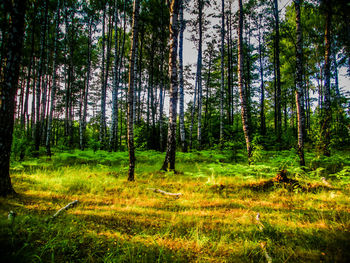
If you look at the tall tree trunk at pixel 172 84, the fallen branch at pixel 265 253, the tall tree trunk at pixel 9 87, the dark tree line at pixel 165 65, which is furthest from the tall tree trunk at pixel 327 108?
the tall tree trunk at pixel 9 87

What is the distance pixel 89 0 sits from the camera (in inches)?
574

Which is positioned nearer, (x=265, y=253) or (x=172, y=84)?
(x=265, y=253)

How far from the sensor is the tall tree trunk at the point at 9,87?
3.14 m

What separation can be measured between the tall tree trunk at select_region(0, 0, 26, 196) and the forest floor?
25.6 inches

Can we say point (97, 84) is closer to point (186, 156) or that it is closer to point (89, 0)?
point (89, 0)

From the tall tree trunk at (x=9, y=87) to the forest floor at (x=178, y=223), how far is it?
25.6 inches

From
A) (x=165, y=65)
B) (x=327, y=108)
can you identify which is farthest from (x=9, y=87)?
(x=165, y=65)

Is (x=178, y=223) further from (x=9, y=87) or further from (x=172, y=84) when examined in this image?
(x=172, y=84)

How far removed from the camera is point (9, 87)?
3207 millimetres

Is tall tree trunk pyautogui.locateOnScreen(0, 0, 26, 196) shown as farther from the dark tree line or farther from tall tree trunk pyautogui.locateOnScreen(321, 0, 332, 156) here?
tall tree trunk pyautogui.locateOnScreen(321, 0, 332, 156)

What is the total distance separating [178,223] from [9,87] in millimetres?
A: 4326

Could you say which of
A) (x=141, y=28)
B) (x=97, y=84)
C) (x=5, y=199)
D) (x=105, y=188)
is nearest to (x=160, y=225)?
(x=105, y=188)

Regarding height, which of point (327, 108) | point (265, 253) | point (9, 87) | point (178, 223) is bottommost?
point (178, 223)

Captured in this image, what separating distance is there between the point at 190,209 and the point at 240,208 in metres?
1.01
